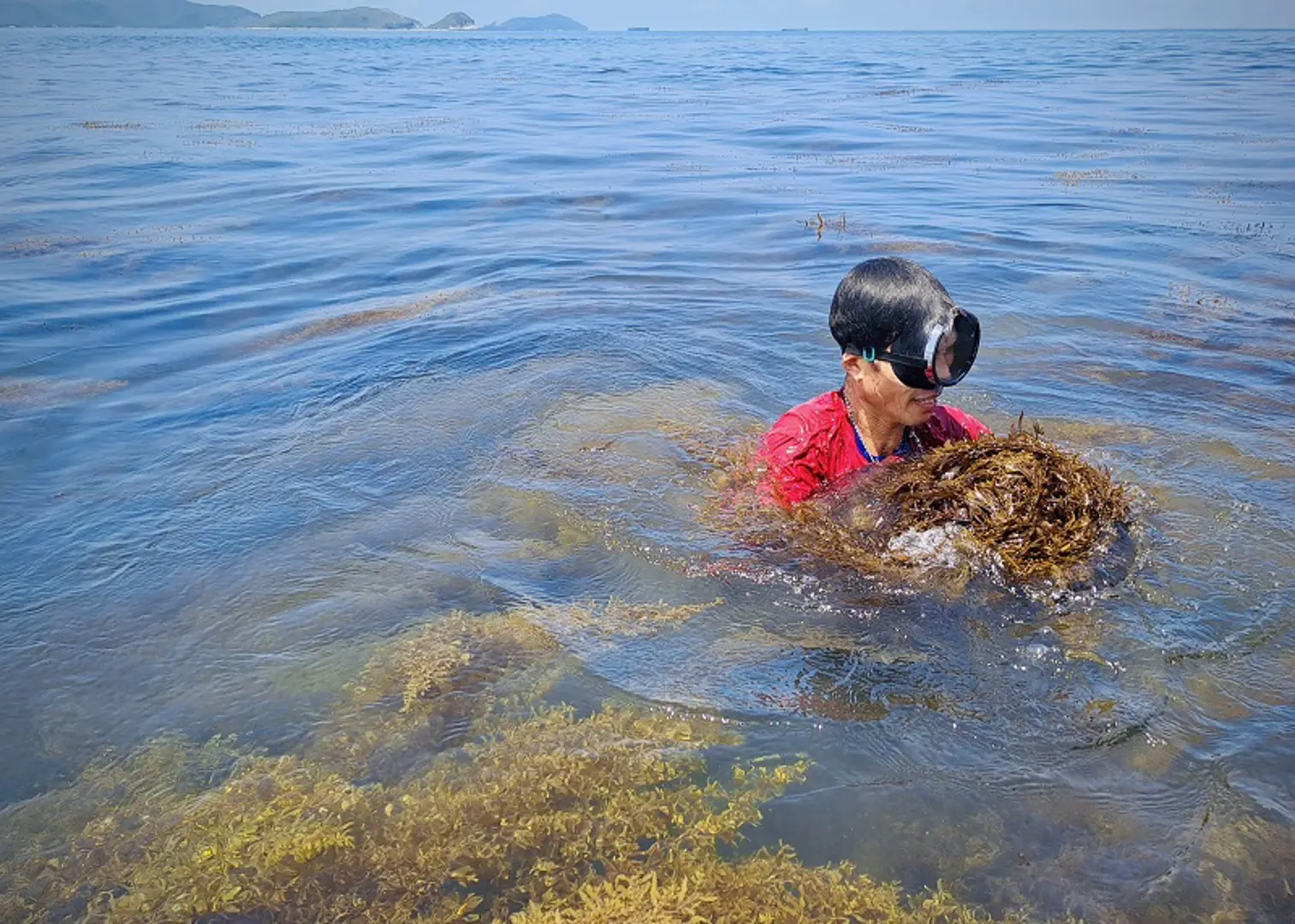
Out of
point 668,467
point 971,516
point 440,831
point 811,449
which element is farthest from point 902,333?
point 440,831

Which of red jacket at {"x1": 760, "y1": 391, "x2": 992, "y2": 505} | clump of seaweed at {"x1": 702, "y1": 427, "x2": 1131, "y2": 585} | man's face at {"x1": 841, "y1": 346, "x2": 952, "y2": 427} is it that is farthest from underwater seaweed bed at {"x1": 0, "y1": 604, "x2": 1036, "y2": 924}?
man's face at {"x1": 841, "y1": 346, "x2": 952, "y2": 427}

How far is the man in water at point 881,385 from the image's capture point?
163 inches

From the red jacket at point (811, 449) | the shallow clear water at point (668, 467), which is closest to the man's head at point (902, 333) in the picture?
Answer: the red jacket at point (811, 449)

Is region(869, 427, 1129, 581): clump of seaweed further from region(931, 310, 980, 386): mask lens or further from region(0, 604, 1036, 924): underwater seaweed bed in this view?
region(0, 604, 1036, 924): underwater seaweed bed

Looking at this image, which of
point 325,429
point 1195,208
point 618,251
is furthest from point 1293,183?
point 325,429

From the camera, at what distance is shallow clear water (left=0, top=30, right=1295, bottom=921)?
3307mm

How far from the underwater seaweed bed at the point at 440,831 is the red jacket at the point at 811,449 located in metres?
1.42

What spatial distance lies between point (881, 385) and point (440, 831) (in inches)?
104

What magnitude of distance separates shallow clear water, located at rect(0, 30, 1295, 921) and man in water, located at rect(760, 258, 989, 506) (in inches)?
21.8

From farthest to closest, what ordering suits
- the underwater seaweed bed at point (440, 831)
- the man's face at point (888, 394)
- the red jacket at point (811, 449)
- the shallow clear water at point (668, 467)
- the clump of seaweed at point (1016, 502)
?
the red jacket at point (811, 449)
the man's face at point (888, 394)
the clump of seaweed at point (1016, 502)
the shallow clear water at point (668, 467)
the underwater seaweed bed at point (440, 831)

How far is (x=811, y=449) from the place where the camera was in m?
4.59

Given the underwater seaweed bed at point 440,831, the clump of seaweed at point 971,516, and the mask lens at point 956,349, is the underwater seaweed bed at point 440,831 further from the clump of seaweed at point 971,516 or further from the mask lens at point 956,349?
the mask lens at point 956,349

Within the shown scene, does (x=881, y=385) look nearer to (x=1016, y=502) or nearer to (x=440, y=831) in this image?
(x=1016, y=502)

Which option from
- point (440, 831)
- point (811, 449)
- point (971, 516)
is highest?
point (811, 449)
